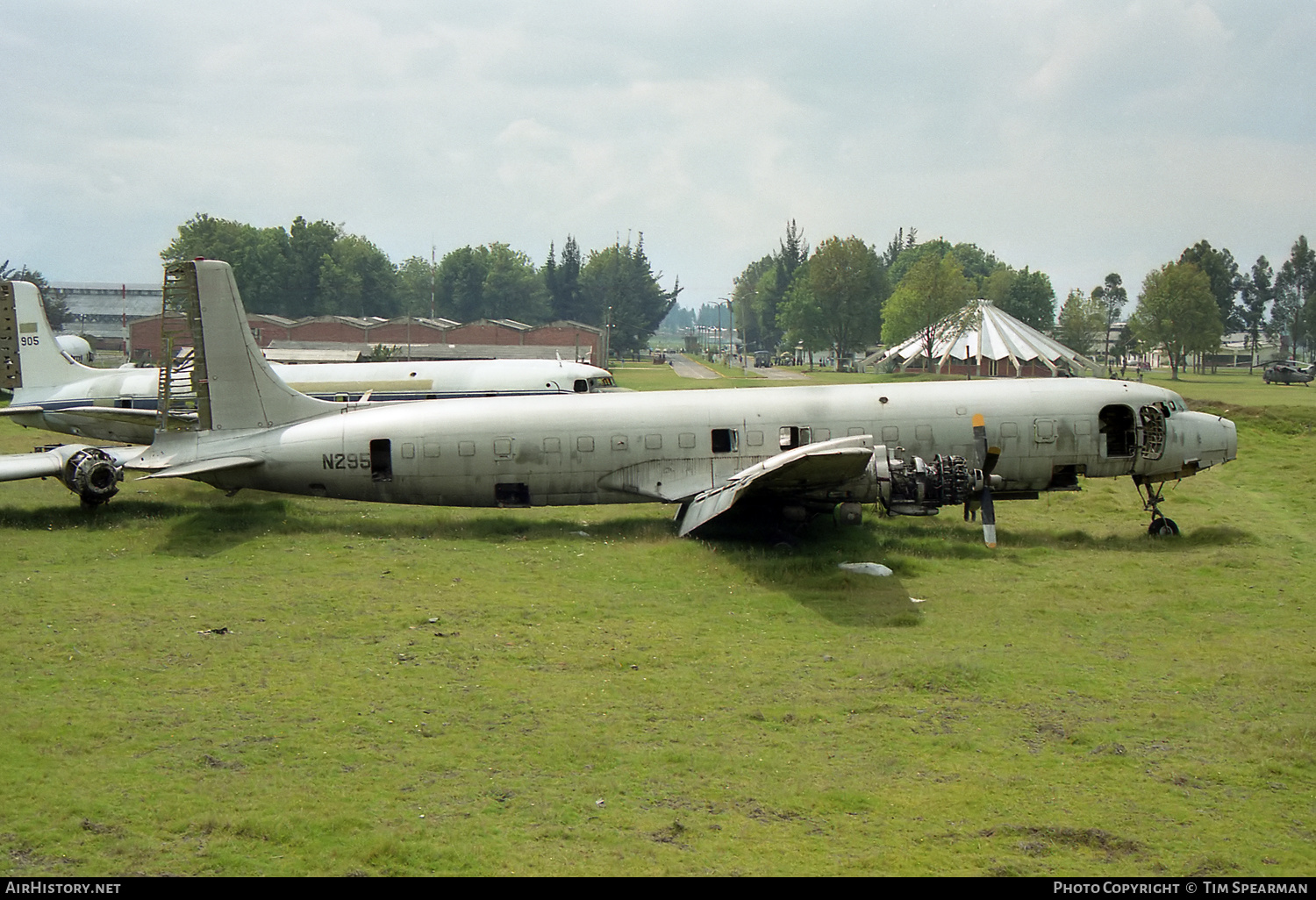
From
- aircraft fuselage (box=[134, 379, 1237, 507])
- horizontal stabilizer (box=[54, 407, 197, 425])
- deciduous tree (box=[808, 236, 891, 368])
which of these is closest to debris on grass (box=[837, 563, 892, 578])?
aircraft fuselage (box=[134, 379, 1237, 507])

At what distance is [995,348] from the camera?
9312 centimetres

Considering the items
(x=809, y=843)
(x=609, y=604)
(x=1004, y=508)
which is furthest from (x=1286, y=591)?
(x=809, y=843)

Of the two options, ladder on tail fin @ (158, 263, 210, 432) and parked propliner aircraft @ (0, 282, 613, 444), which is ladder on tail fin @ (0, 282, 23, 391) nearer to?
parked propliner aircraft @ (0, 282, 613, 444)

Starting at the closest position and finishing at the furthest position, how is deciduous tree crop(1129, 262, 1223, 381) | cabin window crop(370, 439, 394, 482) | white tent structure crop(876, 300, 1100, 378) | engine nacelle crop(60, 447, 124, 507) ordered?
engine nacelle crop(60, 447, 124, 507) → cabin window crop(370, 439, 394, 482) → white tent structure crop(876, 300, 1100, 378) → deciduous tree crop(1129, 262, 1223, 381)

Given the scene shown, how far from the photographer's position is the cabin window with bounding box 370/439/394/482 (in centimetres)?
2470

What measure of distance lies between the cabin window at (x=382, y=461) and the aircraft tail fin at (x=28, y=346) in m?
20.7

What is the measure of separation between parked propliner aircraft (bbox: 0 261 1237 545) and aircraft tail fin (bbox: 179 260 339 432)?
0.11 feet

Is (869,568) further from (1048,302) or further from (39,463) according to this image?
(1048,302)

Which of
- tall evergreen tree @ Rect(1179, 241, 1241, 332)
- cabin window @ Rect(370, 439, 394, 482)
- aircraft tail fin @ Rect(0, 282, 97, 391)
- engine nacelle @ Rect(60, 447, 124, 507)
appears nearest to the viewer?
engine nacelle @ Rect(60, 447, 124, 507)

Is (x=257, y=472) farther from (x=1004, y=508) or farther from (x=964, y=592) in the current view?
(x=1004, y=508)

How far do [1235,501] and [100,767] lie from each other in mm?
31458

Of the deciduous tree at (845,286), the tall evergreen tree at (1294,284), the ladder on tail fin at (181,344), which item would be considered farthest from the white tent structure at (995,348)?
the tall evergreen tree at (1294,284)

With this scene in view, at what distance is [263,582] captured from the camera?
64.9 feet

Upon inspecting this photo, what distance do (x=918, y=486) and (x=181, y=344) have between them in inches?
742
